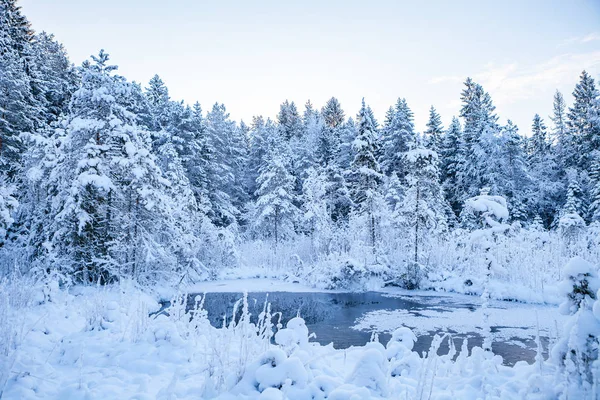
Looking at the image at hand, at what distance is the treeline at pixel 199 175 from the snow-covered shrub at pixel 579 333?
699cm

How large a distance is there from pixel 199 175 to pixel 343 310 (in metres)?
17.9

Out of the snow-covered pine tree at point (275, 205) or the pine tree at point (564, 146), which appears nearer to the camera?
the snow-covered pine tree at point (275, 205)

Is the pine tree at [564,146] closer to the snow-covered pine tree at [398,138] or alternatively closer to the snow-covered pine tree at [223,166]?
the snow-covered pine tree at [398,138]

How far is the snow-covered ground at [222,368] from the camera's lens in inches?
135

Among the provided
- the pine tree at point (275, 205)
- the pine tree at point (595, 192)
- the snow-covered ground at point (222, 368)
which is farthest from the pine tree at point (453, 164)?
the snow-covered ground at point (222, 368)

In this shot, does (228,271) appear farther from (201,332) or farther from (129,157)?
(201,332)

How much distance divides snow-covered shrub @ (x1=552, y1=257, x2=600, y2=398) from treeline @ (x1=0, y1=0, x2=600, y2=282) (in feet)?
22.9

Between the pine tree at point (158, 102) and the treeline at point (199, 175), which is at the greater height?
the pine tree at point (158, 102)

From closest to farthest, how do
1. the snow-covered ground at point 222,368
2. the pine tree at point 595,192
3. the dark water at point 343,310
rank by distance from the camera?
the snow-covered ground at point 222,368 < the dark water at point 343,310 < the pine tree at point 595,192

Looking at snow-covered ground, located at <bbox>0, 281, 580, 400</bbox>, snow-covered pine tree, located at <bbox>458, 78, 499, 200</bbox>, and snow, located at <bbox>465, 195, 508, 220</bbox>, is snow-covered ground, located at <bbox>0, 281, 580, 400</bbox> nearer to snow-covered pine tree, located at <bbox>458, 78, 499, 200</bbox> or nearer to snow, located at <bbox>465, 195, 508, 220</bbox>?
snow, located at <bbox>465, 195, 508, 220</bbox>

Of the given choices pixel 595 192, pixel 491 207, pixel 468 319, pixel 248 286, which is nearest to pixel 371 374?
pixel 491 207

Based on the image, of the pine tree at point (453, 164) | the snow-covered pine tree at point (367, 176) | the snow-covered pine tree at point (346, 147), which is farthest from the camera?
the snow-covered pine tree at point (346, 147)

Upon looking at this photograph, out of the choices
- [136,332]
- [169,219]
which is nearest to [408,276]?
[169,219]

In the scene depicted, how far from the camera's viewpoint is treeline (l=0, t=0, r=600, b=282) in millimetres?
10930
